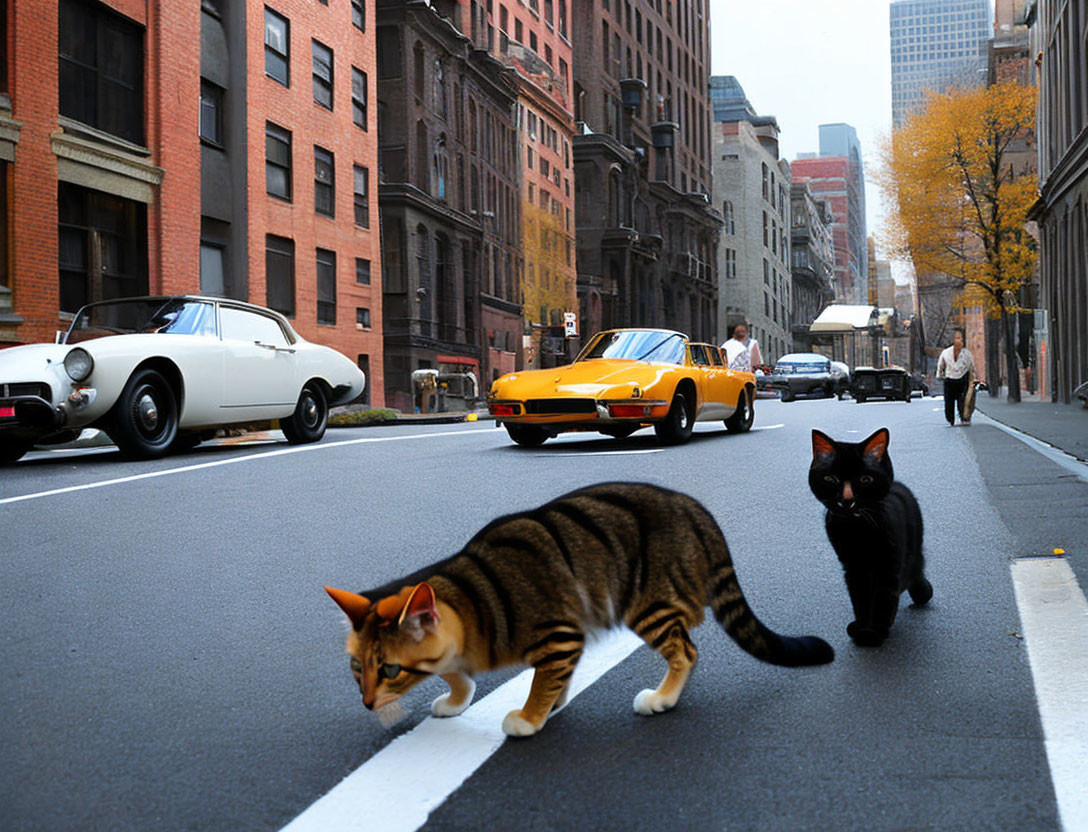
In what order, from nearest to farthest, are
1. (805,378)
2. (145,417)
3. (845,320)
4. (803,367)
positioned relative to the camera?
(145,417) → (805,378) → (803,367) → (845,320)

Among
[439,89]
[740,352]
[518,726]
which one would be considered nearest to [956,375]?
[740,352]

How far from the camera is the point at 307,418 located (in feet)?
51.5

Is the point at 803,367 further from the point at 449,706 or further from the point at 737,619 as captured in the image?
the point at 449,706

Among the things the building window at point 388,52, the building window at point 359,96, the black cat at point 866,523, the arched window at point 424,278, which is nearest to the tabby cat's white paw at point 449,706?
the black cat at point 866,523

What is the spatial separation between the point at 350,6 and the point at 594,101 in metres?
42.1

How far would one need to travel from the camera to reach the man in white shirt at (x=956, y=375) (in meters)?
19.4

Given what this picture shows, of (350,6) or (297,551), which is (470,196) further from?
(297,551)

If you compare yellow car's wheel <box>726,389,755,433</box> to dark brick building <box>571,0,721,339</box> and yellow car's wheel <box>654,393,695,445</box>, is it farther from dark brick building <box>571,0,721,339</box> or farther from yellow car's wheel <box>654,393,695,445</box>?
dark brick building <box>571,0,721,339</box>

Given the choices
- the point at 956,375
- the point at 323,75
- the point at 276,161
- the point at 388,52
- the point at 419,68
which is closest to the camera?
the point at 956,375

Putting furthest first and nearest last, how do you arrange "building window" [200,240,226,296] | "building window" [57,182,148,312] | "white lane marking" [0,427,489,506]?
Answer: 1. "building window" [200,240,226,296]
2. "building window" [57,182,148,312]
3. "white lane marking" [0,427,489,506]

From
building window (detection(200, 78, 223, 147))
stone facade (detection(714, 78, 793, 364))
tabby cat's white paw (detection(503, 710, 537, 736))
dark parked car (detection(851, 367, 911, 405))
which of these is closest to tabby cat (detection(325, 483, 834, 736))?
tabby cat's white paw (detection(503, 710, 537, 736))

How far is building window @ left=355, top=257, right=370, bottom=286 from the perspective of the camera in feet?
117

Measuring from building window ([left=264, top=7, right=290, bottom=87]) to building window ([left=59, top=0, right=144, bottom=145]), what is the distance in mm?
6267

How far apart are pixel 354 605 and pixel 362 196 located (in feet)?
115
